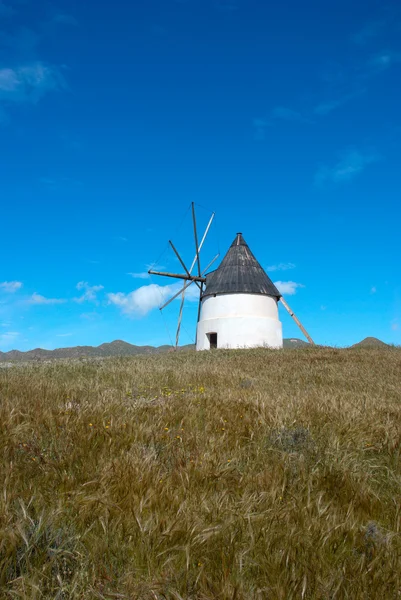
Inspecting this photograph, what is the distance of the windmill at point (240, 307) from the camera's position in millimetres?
29172

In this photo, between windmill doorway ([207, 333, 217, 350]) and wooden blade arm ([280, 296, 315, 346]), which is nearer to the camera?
windmill doorway ([207, 333, 217, 350])

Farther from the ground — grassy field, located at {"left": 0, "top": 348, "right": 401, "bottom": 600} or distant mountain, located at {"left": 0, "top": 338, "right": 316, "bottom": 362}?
distant mountain, located at {"left": 0, "top": 338, "right": 316, "bottom": 362}

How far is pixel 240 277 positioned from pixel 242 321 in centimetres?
385

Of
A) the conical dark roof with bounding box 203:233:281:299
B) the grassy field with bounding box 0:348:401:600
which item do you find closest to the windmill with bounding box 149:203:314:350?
the conical dark roof with bounding box 203:233:281:299

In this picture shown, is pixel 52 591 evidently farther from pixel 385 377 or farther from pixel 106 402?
pixel 385 377

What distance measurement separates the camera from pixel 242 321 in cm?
2919

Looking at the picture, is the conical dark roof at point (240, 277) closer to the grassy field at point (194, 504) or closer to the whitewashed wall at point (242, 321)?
the whitewashed wall at point (242, 321)

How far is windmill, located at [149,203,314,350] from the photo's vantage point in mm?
29172

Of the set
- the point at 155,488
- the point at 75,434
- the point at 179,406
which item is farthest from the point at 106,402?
the point at 155,488

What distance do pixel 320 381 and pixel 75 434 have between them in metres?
9.32

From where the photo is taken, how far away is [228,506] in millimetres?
2584

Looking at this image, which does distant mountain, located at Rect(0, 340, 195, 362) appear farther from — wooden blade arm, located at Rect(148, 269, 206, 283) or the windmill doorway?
wooden blade arm, located at Rect(148, 269, 206, 283)

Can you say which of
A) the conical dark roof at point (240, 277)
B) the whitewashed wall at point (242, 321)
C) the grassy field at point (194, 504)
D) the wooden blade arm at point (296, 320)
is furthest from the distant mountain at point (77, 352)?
the grassy field at point (194, 504)

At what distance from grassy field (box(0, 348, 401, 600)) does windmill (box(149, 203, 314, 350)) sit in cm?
2393
